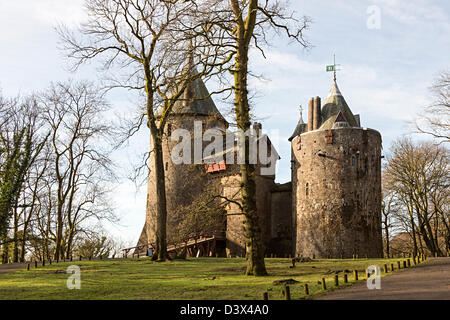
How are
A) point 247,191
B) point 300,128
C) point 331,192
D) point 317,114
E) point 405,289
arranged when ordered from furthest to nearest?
1. point 300,128
2. point 317,114
3. point 331,192
4. point 247,191
5. point 405,289

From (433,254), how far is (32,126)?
27.4m

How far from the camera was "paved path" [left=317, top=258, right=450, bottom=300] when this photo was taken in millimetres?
10281

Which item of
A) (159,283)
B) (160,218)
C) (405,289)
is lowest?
(159,283)

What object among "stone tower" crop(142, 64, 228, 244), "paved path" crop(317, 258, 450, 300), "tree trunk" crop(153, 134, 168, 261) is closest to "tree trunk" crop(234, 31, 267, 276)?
"paved path" crop(317, 258, 450, 300)

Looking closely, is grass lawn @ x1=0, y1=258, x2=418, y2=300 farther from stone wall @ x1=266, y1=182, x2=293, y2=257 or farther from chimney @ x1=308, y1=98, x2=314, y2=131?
chimney @ x1=308, y1=98, x2=314, y2=131

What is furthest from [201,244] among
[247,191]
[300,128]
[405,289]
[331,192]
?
[405,289]

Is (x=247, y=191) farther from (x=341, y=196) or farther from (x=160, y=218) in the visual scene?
(x=341, y=196)

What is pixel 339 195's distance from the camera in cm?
2838

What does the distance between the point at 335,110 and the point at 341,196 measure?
7274mm

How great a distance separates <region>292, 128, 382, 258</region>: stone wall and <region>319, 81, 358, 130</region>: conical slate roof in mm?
2955

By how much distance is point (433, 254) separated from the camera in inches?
1313

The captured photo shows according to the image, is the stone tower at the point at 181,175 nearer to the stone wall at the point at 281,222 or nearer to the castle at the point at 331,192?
the castle at the point at 331,192
